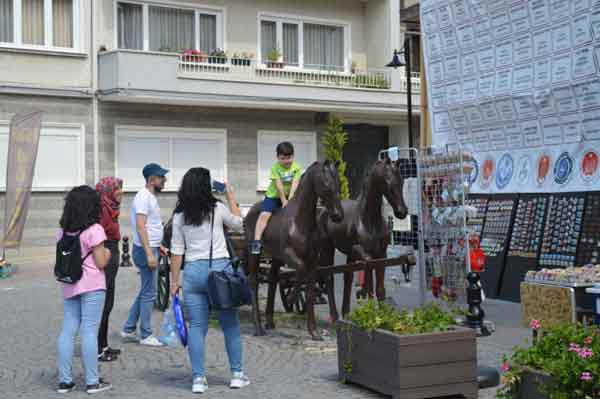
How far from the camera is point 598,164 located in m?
12.2

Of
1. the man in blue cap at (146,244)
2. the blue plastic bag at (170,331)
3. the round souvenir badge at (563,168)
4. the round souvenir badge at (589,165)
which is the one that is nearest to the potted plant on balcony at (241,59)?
the round souvenir badge at (563,168)

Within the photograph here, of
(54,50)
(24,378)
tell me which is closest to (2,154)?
(54,50)

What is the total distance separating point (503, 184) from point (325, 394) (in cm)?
735

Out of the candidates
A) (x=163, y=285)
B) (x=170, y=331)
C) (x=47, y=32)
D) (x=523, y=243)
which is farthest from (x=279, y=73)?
(x=170, y=331)

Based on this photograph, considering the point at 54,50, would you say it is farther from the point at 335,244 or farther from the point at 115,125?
the point at 335,244

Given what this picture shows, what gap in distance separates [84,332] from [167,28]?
19.6 metres

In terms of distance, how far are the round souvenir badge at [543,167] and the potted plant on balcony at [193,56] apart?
46.7ft

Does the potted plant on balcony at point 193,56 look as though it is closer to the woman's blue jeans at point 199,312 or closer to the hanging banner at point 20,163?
the hanging banner at point 20,163

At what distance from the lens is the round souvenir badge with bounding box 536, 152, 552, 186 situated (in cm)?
1316

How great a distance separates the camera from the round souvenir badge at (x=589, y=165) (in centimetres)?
1223

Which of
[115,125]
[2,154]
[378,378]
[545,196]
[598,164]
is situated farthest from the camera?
[115,125]

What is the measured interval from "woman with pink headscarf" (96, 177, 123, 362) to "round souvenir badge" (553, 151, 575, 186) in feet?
22.5

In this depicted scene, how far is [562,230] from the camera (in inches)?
497

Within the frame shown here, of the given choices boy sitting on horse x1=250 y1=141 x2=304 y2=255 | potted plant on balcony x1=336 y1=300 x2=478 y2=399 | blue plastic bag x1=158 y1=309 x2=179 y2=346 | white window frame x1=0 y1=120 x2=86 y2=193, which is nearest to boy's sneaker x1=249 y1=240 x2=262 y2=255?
boy sitting on horse x1=250 y1=141 x2=304 y2=255
